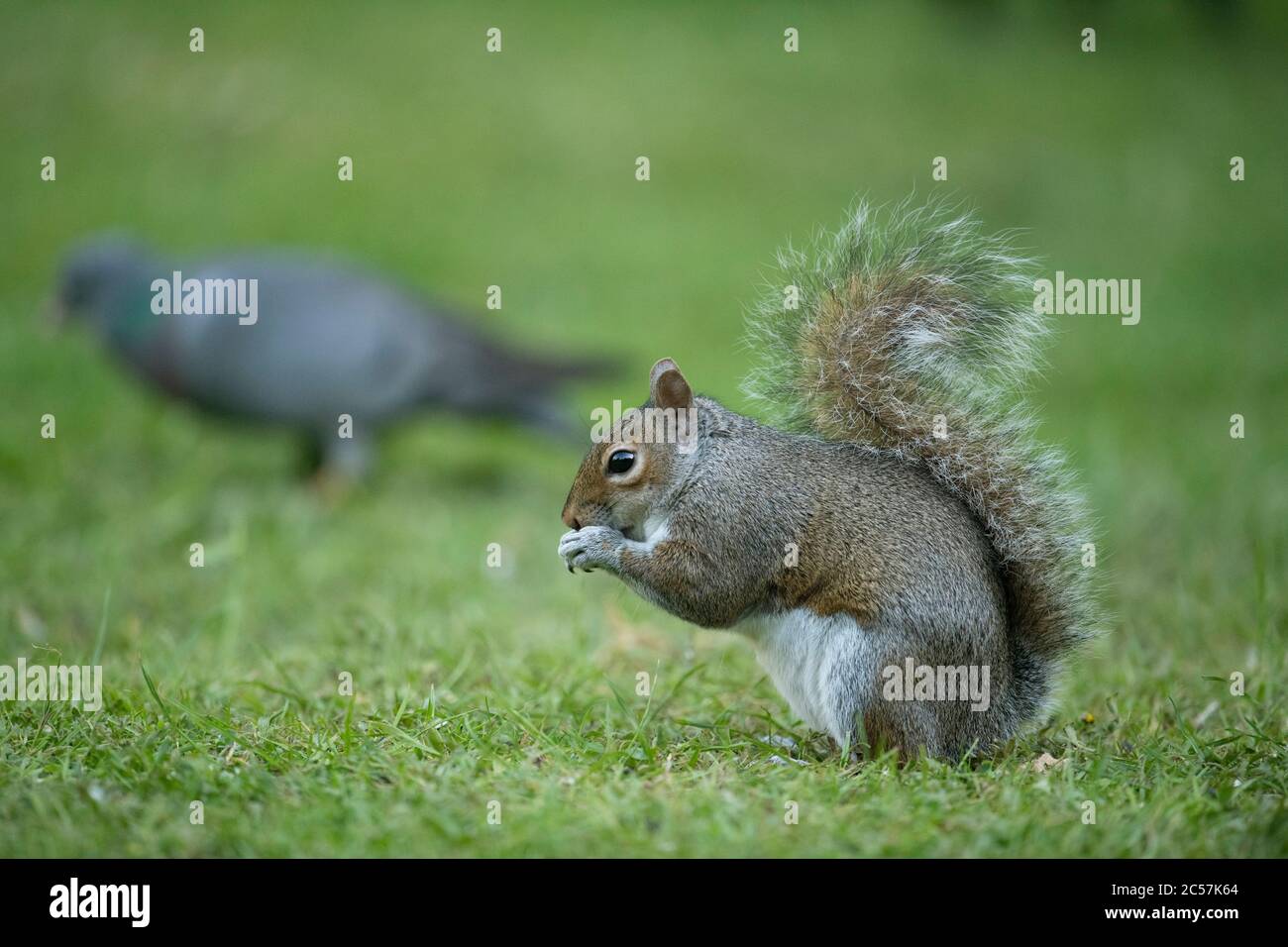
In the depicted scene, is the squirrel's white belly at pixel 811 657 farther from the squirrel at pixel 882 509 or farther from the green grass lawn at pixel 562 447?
the green grass lawn at pixel 562 447

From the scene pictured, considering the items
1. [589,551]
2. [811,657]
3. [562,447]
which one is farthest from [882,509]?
[562,447]

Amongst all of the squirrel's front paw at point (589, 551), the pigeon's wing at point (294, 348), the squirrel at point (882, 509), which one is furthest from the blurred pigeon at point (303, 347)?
the squirrel's front paw at point (589, 551)

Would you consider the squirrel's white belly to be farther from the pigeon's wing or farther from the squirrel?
the pigeon's wing

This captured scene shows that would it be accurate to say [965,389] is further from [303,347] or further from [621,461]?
[303,347]

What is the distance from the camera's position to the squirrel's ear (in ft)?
13.2

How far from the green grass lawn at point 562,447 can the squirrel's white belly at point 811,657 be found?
0.51 ft

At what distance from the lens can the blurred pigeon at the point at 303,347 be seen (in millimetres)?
8258

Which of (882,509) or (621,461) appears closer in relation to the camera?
(882,509)

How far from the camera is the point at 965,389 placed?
13.4 feet

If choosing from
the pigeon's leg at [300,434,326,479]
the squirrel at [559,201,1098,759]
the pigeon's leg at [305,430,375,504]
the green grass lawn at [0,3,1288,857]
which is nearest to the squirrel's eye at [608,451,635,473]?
the squirrel at [559,201,1098,759]

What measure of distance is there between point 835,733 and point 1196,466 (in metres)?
4.99

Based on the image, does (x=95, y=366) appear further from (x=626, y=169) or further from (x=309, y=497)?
(x=626, y=169)

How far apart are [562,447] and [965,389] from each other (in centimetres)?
546
